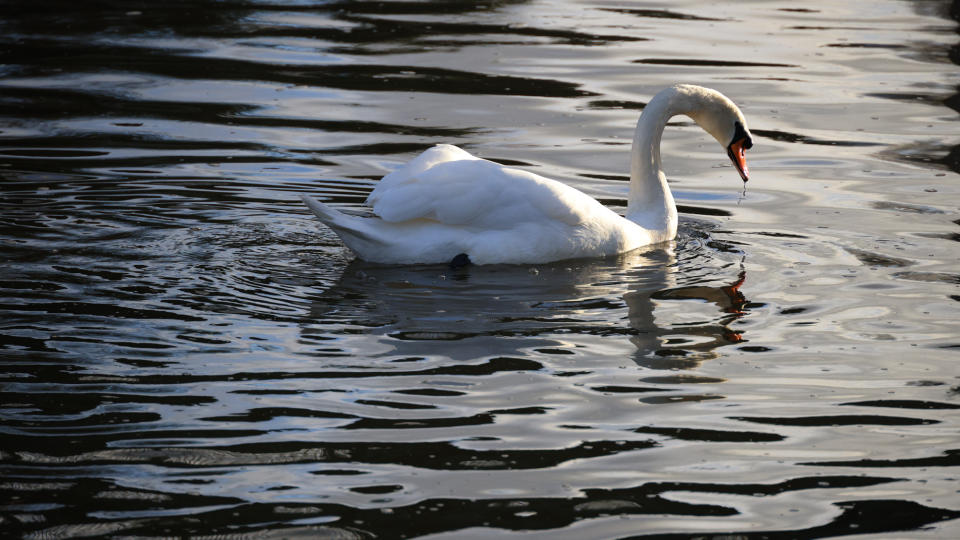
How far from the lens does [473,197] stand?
841 cm

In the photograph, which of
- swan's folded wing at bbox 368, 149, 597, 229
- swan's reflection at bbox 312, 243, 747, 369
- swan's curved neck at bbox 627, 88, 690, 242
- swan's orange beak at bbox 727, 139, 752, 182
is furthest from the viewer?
swan's orange beak at bbox 727, 139, 752, 182

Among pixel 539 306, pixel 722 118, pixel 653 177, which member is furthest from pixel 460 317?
pixel 722 118

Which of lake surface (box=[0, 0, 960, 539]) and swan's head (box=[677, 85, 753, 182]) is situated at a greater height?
swan's head (box=[677, 85, 753, 182])

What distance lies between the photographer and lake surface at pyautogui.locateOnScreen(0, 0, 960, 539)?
205 inches

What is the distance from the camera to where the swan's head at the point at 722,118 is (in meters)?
9.98

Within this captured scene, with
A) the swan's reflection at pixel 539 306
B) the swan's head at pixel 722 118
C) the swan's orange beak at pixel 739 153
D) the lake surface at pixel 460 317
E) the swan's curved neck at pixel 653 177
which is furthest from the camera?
the swan's orange beak at pixel 739 153

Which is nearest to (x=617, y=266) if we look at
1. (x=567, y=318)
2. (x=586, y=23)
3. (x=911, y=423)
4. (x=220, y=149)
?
(x=567, y=318)

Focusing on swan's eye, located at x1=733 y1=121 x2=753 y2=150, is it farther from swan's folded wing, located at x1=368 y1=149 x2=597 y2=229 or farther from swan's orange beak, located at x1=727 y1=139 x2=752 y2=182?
swan's folded wing, located at x1=368 y1=149 x2=597 y2=229

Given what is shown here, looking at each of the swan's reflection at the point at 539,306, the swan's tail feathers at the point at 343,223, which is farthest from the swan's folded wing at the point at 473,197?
the swan's reflection at the point at 539,306

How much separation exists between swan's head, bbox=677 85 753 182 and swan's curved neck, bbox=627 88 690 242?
3.3 inches

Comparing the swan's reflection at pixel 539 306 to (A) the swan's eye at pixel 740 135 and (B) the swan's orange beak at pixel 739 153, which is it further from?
(A) the swan's eye at pixel 740 135

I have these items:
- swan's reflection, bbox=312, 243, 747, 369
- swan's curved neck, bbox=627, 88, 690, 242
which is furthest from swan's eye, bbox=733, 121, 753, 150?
swan's reflection, bbox=312, 243, 747, 369

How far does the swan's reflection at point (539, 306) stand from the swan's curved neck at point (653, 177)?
43 centimetres

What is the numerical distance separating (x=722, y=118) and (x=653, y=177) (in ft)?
2.40
